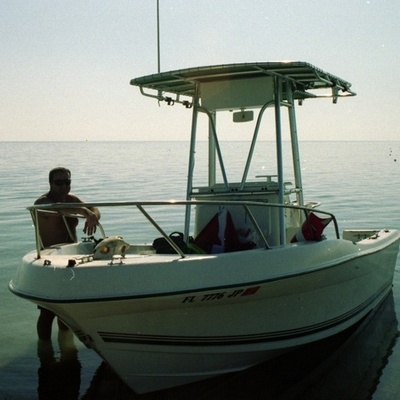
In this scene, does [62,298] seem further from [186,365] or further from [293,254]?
[293,254]

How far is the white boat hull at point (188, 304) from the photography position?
15.3ft

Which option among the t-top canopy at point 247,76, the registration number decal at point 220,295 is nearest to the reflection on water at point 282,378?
the registration number decal at point 220,295

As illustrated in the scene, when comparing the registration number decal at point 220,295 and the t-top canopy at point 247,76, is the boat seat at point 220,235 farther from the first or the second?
the t-top canopy at point 247,76

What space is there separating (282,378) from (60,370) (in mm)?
2267

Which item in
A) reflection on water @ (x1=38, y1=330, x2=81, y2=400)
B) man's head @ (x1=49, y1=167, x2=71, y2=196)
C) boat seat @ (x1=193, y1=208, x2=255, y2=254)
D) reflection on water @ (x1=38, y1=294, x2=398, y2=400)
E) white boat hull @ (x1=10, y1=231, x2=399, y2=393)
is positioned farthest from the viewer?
man's head @ (x1=49, y1=167, x2=71, y2=196)

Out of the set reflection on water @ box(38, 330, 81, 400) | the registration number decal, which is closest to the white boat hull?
the registration number decal

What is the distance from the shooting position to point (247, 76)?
651 cm

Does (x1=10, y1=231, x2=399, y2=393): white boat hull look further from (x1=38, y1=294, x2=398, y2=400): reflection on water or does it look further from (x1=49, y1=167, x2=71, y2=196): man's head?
(x1=49, y1=167, x2=71, y2=196): man's head

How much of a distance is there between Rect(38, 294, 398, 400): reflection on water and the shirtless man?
1.33 ft

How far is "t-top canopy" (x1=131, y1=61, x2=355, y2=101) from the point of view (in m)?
5.98

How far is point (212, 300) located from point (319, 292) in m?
1.31

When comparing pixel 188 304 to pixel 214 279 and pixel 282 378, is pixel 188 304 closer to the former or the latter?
pixel 214 279

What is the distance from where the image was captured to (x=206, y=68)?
6129 millimetres

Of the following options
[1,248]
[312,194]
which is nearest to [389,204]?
[312,194]
